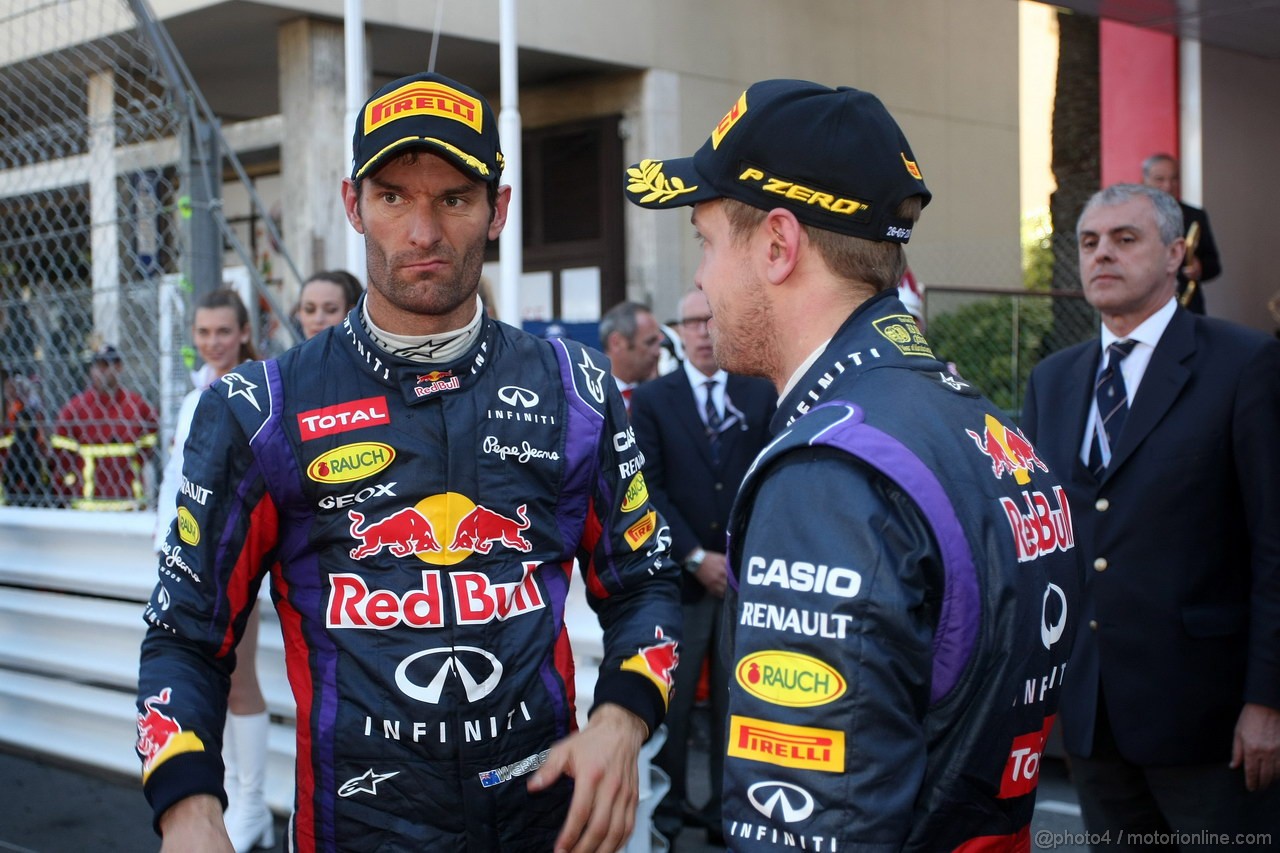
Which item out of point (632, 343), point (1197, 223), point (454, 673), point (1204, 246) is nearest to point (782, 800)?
point (454, 673)

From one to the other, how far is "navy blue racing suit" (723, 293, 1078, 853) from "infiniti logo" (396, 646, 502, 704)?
2.24ft

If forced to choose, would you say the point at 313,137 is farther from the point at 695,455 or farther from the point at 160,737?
the point at 160,737

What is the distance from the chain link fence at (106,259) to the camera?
5.18m

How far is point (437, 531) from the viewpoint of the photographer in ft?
7.29

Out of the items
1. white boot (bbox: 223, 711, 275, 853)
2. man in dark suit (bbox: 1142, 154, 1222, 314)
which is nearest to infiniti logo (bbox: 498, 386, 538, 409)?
white boot (bbox: 223, 711, 275, 853)

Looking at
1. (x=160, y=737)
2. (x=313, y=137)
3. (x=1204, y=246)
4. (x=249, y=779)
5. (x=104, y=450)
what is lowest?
(x=249, y=779)

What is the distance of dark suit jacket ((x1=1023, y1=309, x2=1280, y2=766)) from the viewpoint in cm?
313

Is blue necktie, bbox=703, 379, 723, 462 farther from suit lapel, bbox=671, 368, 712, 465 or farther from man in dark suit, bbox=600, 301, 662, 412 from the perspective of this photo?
man in dark suit, bbox=600, 301, 662, 412

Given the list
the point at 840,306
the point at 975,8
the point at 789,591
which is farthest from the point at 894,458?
the point at 975,8

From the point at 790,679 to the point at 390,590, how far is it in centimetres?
98

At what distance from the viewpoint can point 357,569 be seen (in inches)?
86.3

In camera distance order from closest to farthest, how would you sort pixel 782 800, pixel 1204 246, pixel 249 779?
pixel 782 800 < pixel 249 779 < pixel 1204 246

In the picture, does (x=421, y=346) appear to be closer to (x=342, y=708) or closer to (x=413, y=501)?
(x=413, y=501)

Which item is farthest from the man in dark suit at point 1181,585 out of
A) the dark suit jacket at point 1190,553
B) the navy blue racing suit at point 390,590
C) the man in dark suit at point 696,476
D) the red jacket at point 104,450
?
the red jacket at point 104,450
